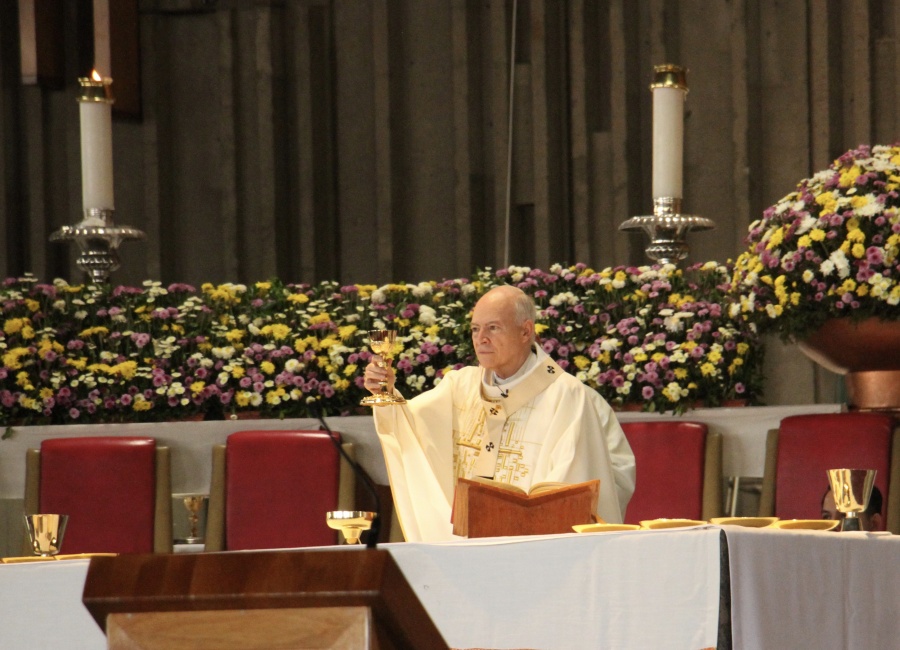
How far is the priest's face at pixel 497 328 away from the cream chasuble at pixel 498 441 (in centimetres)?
15

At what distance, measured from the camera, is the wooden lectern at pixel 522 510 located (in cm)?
338

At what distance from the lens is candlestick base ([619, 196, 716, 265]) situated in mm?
5270

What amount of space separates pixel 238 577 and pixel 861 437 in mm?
4027

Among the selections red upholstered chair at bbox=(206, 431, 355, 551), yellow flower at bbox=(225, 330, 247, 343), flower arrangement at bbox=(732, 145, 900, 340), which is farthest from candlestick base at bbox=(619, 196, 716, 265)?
yellow flower at bbox=(225, 330, 247, 343)

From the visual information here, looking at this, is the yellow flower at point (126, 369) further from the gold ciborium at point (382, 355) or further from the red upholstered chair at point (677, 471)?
the red upholstered chair at point (677, 471)

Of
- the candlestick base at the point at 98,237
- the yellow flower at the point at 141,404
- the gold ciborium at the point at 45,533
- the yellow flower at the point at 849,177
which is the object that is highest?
the yellow flower at the point at 849,177

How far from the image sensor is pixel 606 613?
264 centimetres

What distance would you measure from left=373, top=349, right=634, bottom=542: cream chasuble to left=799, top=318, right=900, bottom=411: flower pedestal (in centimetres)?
89

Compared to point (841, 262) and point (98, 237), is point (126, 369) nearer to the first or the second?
point (98, 237)

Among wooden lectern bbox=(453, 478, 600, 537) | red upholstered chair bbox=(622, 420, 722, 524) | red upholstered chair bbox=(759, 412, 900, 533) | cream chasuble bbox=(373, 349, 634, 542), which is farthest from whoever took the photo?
red upholstered chair bbox=(622, 420, 722, 524)

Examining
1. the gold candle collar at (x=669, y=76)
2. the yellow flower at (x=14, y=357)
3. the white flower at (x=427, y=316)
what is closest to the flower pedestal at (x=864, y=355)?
the gold candle collar at (x=669, y=76)

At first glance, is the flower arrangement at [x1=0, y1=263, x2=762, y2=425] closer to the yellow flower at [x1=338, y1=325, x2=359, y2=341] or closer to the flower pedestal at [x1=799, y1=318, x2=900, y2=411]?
the yellow flower at [x1=338, y1=325, x2=359, y2=341]

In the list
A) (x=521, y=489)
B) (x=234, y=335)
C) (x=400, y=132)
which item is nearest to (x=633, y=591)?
(x=521, y=489)

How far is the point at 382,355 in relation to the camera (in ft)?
13.2
